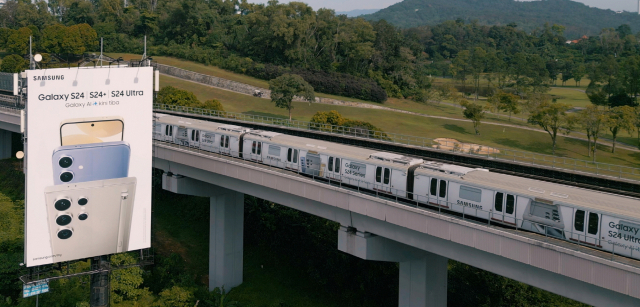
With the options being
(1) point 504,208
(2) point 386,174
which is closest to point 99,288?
(2) point 386,174

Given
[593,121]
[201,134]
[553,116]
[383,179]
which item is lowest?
[383,179]

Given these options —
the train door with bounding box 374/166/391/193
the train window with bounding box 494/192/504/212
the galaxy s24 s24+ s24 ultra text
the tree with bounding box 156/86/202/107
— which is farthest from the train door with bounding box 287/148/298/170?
the tree with bounding box 156/86/202/107

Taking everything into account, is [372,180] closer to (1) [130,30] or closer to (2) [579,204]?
(2) [579,204]

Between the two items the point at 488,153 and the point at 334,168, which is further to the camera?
the point at 488,153

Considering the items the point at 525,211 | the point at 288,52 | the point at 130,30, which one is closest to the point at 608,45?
the point at 288,52

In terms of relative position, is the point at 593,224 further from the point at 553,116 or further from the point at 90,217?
the point at 553,116

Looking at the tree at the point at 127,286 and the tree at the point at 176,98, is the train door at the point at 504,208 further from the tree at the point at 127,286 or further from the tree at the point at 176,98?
the tree at the point at 176,98
